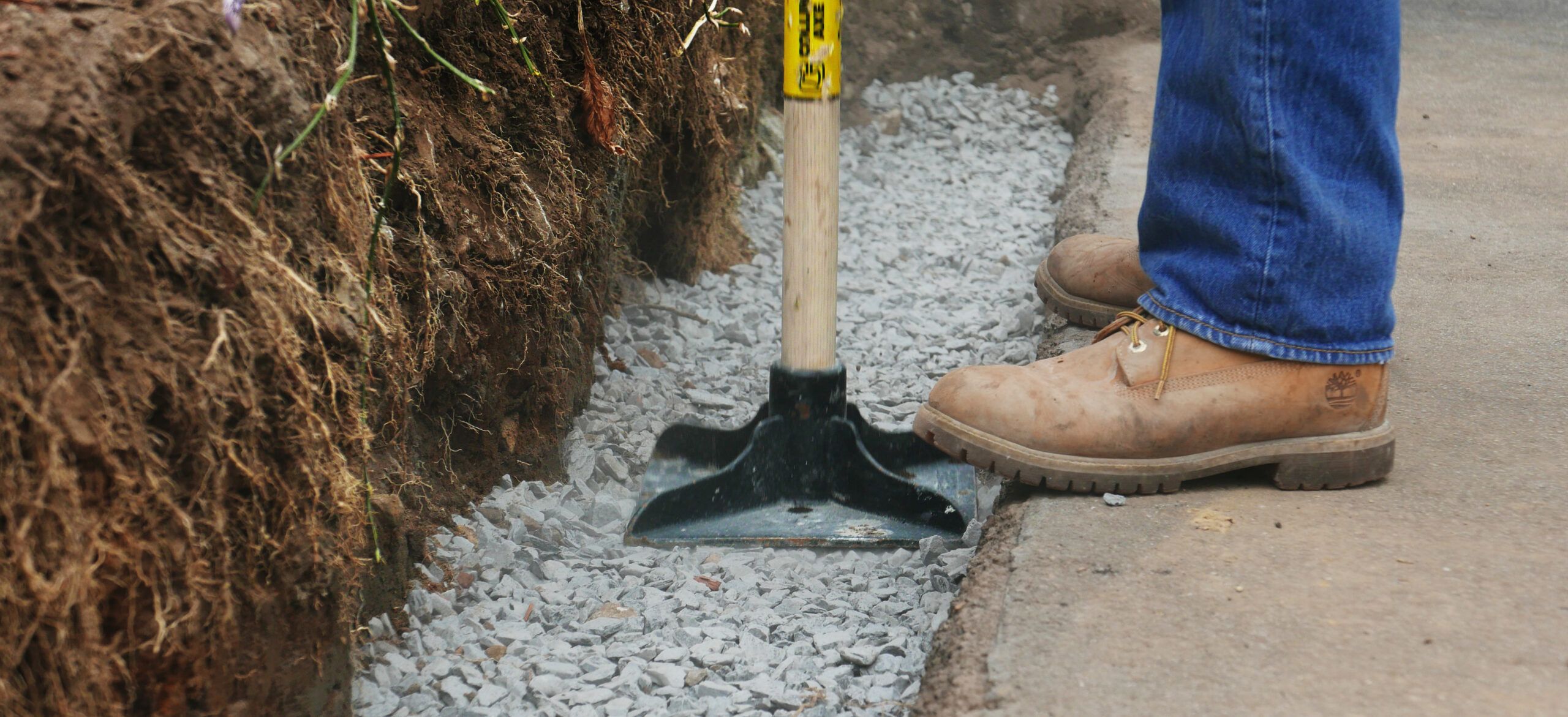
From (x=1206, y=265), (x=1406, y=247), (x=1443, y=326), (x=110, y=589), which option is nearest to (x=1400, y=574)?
(x=1206, y=265)

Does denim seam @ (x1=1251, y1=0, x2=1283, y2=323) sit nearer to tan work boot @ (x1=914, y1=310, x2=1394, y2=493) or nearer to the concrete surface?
tan work boot @ (x1=914, y1=310, x2=1394, y2=493)

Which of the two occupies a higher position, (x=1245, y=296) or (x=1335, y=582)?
(x=1245, y=296)

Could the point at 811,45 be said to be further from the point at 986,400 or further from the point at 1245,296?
the point at 1245,296

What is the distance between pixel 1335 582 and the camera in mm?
1265

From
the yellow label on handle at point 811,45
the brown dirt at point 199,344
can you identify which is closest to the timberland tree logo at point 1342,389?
the yellow label on handle at point 811,45

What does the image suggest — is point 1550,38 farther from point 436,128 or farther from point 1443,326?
point 436,128

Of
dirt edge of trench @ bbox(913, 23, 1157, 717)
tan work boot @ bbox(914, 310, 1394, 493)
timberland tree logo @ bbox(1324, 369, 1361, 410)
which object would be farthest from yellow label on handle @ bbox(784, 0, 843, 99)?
timberland tree logo @ bbox(1324, 369, 1361, 410)

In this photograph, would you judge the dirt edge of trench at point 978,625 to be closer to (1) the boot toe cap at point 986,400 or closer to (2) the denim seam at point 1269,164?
(1) the boot toe cap at point 986,400

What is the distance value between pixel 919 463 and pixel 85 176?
1331 mm

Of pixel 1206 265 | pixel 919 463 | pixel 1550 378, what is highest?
pixel 1206 265

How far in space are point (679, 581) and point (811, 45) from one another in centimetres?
77

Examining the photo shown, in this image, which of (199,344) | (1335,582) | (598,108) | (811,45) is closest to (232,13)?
(199,344)

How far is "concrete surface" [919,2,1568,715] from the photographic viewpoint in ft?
3.58

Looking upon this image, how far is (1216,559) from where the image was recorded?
133 centimetres
